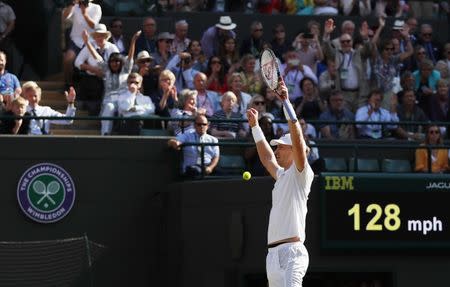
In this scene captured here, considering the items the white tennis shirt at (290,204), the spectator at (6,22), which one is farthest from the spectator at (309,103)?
the white tennis shirt at (290,204)

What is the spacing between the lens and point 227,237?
1680cm

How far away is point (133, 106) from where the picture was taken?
1812 cm

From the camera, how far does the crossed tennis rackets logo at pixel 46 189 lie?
17.3 meters

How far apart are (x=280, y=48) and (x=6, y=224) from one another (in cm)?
618

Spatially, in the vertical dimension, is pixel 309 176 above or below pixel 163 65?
below

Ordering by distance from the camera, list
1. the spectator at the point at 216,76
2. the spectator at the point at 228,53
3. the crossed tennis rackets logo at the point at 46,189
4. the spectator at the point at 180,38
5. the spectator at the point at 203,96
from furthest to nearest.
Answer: the spectator at the point at 180,38 → the spectator at the point at 228,53 → the spectator at the point at 216,76 → the spectator at the point at 203,96 → the crossed tennis rackets logo at the point at 46,189

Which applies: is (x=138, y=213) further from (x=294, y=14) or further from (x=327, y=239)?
(x=294, y=14)

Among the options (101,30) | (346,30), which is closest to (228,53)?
(346,30)

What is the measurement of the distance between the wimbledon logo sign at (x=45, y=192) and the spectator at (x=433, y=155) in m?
4.39

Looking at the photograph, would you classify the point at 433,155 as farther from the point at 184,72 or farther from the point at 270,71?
the point at 270,71

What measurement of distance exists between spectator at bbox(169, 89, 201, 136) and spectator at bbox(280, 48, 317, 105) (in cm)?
217

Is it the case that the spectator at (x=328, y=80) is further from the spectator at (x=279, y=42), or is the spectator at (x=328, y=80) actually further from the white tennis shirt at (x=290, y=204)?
the white tennis shirt at (x=290, y=204)

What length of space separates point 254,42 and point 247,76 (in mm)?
1884

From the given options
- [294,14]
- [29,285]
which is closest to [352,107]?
[294,14]
